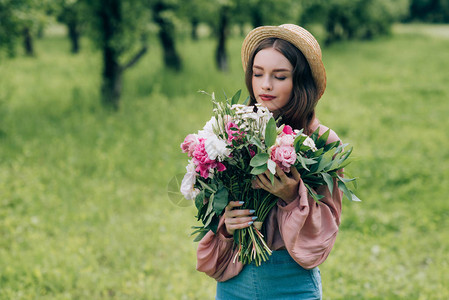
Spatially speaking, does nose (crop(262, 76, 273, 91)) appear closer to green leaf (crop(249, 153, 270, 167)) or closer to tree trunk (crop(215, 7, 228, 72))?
Answer: green leaf (crop(249, 153, 270, 167))

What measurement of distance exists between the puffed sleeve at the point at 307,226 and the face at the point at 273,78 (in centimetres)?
51

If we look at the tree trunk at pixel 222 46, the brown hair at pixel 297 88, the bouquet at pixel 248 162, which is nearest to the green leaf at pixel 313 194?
the bouquet at pixel 248 162

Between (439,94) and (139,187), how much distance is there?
10651 millimetres

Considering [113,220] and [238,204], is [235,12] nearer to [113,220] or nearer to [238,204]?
[113,220]

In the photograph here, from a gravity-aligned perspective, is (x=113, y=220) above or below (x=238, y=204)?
below

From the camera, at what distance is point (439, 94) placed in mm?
13398

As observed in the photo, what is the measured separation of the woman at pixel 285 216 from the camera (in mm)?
2141

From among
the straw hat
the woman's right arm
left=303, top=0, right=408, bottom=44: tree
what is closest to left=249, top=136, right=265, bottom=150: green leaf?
the woman's right arm

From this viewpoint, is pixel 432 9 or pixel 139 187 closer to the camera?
pixel 139 187

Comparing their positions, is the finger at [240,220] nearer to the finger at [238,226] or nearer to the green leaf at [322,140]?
the finger at [238,226]

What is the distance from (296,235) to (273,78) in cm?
83

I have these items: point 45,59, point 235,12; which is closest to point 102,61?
point 235,12

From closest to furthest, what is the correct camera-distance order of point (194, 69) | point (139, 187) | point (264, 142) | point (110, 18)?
1. point (264, 142)
2. point (139, 187)
3. point (110, 18)
4. point (194, 69)

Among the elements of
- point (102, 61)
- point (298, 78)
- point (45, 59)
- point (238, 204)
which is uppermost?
point (298, 78)
